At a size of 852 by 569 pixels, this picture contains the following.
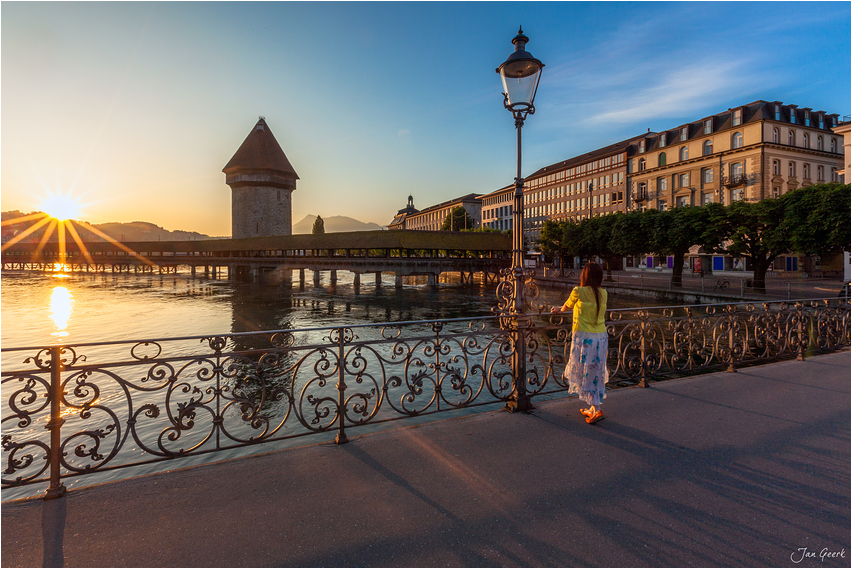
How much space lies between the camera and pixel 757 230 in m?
24.4

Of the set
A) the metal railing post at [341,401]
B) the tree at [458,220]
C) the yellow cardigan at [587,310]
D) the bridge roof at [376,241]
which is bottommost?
the metal railing post at [341,401]

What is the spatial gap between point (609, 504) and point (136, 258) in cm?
7261

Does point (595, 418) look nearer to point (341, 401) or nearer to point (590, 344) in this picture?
point (590, 344)

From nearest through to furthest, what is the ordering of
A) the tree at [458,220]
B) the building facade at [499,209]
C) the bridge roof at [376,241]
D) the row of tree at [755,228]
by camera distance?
the row of tree at [755,228], the bridge roof at [376,241], the building facade at [499,209], the tree at [458,220]

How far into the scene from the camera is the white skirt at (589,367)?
4.30 m

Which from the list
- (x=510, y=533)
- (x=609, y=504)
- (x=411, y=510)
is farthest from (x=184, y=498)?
(x=609, y=504)

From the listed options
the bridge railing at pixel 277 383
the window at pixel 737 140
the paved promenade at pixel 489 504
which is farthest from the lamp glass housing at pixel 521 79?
the window at pixel 737 140

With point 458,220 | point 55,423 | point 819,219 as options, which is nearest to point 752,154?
point 819,219

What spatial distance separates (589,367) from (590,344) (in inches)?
9.0

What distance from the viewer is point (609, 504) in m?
2.85

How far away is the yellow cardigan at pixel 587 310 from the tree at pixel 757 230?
2345 cm

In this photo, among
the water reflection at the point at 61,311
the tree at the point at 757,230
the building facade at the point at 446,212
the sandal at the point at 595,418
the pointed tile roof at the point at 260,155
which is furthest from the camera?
the building facade at the point at 446,212

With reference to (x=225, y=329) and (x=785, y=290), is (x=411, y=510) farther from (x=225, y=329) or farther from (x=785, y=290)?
(x=785, y=290)

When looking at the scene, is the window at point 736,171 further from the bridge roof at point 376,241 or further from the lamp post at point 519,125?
the lamp post at point 519,125
